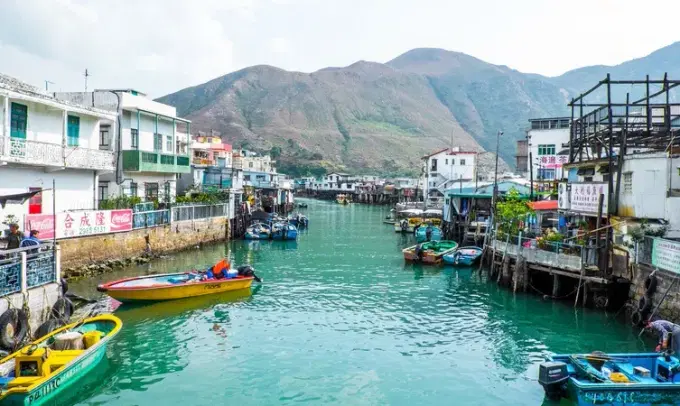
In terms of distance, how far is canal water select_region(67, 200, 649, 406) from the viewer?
49.8ft

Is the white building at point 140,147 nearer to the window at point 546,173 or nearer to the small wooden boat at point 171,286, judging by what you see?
the small wooden boat at point 171,286

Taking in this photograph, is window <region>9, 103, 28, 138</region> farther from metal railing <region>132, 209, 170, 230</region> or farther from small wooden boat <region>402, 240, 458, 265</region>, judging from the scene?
small wooden boat <region>402, 240, 458, 265</region>

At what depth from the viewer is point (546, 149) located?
60219mm

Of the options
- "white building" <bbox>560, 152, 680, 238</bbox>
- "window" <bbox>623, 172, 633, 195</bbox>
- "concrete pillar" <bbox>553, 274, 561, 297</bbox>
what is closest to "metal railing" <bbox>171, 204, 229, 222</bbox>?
"concrete pillar" <bbox>553, 274, 561, 297</bbox>

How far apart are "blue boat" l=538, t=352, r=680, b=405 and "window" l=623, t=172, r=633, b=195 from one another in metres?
10.3

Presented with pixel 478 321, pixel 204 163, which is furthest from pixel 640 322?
pixel 204 163

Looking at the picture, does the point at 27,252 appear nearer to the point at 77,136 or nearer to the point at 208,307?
the point at 208,307

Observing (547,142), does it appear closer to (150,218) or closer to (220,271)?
(150,218)

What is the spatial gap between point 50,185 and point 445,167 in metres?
69.8

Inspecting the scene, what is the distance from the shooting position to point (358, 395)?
15.1 m

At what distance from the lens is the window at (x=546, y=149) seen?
5976 centimetres

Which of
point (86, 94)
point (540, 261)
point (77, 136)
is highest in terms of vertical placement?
point (86, 94)

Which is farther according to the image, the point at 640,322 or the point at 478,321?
the point at 478,321

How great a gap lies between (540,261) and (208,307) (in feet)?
53.2
